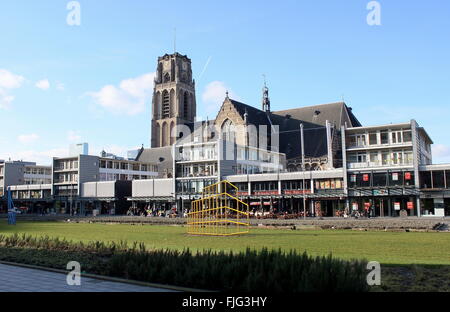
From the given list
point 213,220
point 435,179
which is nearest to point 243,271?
point 213,220

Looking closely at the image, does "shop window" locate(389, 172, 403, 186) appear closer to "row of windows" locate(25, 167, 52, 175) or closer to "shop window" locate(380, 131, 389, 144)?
"shop window" locate(380, 131, 389, 144)

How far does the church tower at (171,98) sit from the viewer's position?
122 m

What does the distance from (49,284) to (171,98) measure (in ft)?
382

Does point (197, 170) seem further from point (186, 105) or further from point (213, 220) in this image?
point (186, 105)

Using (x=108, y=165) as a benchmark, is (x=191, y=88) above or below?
above

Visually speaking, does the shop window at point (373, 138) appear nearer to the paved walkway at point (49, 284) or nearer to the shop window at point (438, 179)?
the shop window at point (438, 179)

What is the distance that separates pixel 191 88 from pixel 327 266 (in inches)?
4800

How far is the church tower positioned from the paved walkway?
359 feet

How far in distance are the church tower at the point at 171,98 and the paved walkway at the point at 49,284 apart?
10934cm

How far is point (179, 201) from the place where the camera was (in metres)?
77.6

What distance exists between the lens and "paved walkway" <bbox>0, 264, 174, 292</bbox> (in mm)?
9422

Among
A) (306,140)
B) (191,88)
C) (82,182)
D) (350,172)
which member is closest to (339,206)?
(350,172)

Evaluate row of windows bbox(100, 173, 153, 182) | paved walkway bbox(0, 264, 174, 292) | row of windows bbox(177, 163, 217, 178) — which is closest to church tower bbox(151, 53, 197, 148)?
row of windows bbox(100, 173, 153, 182)

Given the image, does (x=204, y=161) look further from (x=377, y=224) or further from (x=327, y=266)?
(x=327, y=266)
